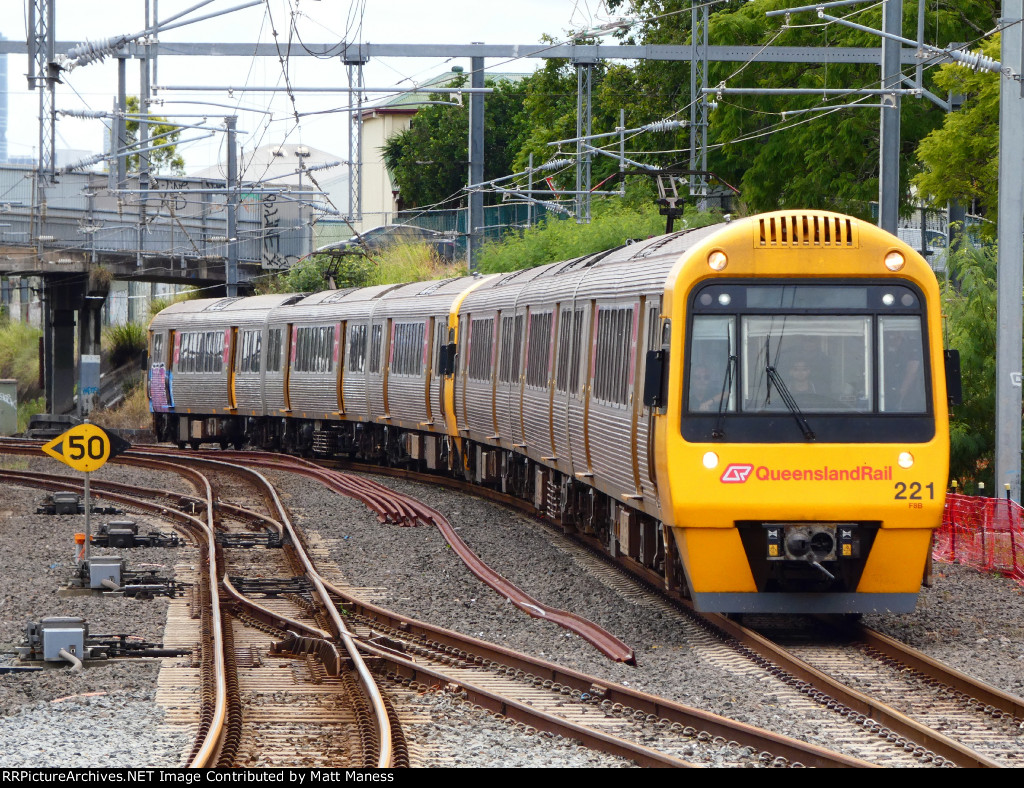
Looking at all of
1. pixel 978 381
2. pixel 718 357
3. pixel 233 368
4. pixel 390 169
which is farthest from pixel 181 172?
pixel 718 357

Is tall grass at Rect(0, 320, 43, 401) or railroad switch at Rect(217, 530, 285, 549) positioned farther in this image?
tall grass at Rect(0, 320, 43, 401)

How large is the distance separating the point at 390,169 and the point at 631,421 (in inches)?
2502

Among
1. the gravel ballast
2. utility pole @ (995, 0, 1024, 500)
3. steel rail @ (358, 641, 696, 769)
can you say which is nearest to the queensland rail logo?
the gravel ballast

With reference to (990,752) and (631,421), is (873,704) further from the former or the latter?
(631,421)

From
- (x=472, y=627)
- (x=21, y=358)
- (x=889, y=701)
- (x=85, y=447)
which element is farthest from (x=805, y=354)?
(x=21, y=358)

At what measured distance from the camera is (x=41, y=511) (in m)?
22.4

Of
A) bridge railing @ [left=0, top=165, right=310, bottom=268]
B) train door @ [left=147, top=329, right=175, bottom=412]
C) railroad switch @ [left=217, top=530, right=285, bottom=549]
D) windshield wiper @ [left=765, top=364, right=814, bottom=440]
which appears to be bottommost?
railroad switch @ [left=217, top=530, right=285, bottom=549]

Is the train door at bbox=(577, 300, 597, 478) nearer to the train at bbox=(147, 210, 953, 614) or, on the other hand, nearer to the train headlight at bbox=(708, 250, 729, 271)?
the train at bbox=(147, 210, 953, 614)

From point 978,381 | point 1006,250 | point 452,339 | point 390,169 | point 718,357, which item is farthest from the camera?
point 390,169

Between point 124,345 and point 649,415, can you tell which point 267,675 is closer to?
point 649,415

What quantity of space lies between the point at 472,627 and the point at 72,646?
304cm

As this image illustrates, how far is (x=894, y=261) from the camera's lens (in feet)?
37.2

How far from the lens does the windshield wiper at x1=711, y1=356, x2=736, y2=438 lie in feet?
36.5

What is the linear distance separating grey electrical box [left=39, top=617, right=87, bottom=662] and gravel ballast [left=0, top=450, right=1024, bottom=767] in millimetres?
238
